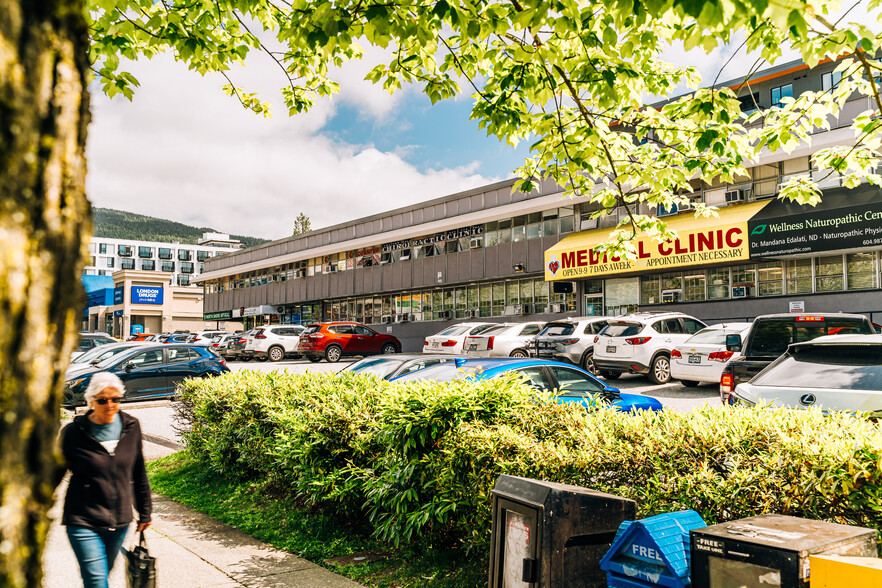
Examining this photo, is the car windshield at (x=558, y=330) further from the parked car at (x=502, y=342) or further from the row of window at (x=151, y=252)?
the row of window at (x=151, y=252)

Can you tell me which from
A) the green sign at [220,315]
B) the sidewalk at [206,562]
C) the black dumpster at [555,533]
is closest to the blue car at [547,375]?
the sidewalk at [206,562]

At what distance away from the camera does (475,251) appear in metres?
33.2

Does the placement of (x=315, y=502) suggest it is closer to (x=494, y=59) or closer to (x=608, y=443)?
(x=608, y=443)

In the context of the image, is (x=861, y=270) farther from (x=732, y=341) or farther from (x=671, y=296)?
(x=732, y=341)

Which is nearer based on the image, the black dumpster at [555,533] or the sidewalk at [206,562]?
the black dumpster at [555,533]

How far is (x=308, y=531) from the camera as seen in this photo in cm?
554

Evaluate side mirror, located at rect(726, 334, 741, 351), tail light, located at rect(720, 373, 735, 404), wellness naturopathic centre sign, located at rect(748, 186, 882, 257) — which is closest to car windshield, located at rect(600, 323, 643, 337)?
side mirror, located at rect(726, 334, 741, 351)

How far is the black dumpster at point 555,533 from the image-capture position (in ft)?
9.82

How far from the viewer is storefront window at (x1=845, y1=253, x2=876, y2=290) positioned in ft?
65.5

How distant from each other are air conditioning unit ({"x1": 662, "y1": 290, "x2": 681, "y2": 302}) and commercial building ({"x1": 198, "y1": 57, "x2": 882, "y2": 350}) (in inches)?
4.6

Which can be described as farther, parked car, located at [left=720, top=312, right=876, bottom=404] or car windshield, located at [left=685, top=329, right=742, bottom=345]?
car windshield, located at [left=685, top=329, right=742, bottom=345]

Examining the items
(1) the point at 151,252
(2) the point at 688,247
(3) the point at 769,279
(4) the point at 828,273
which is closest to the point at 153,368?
(2) the point at 688,247

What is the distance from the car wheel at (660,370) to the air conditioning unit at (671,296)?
9935 mm

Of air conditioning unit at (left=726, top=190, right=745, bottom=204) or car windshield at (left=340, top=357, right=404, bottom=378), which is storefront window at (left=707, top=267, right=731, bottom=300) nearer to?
air conditioning unit at (left=726, top=190, right=745, bottom=204)
